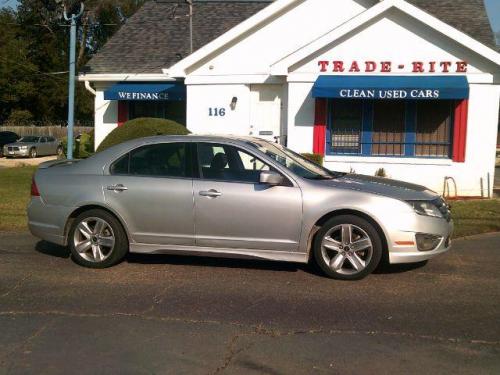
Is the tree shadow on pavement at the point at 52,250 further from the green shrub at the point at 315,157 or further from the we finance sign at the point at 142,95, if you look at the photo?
the we finance sign at the point at 142,95

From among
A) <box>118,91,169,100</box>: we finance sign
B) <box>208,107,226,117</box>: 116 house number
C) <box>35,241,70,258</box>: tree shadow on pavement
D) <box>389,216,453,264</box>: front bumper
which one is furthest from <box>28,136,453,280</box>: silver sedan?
<box>118,91,169,100</box>: we finance sign

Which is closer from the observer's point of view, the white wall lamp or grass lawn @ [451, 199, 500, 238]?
grass lawn @ [451, 199, 500, 238]

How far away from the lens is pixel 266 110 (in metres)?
16.5

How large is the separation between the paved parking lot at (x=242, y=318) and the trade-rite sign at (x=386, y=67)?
7468 mm

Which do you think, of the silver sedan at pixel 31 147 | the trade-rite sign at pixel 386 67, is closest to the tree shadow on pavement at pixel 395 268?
the trade-rite sign at pixel 386 67

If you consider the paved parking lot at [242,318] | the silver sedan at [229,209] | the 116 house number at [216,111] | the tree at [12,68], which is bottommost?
the paved parking lot at [242,318]

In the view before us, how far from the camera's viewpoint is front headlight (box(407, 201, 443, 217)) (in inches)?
263

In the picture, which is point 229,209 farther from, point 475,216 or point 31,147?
point 31,147

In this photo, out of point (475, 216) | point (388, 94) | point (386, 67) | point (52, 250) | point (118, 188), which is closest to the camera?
point (118, 188)

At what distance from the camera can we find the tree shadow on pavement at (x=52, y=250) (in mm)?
8109

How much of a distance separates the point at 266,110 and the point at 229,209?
32.8 ft

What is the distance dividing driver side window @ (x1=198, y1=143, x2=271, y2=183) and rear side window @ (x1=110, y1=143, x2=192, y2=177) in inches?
7.5

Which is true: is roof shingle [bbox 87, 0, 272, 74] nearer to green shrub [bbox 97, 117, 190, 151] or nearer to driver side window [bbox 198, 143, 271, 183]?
green shrub [bbox 97, 117, 190, 151]

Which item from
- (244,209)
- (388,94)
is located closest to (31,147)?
(388,94)
